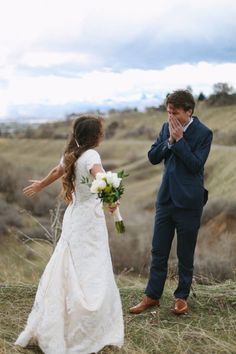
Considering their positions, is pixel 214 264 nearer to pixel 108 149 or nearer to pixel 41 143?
pixel 108 149

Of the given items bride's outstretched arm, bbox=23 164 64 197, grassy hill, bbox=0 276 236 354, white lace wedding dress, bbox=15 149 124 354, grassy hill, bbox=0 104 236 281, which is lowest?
grassy hill, bbox=0 104 236 281

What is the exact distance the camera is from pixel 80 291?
15.0 feet

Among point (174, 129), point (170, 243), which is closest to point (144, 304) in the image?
point (170, 243)

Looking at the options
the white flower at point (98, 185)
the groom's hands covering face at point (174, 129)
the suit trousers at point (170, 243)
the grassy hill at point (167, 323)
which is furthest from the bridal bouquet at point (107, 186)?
the grassy hill at point (167, 323)

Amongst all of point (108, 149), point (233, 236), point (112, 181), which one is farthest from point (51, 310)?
point (108, 149)

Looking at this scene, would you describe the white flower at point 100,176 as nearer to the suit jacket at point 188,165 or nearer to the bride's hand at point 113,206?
the bride's hand at point 113,206

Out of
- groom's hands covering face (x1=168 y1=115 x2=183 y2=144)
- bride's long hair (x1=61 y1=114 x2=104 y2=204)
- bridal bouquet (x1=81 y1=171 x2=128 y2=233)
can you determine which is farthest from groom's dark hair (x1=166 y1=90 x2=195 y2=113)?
bridal bouquet (x1=81 y1=171 x2=128 y2=233)

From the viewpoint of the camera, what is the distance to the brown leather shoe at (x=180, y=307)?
17.8 feet

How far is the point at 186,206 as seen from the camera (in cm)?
514

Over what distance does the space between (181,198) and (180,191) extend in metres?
0.06

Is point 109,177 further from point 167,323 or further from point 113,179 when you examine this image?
point 167,323

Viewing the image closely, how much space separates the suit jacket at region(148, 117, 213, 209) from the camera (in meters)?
5.02

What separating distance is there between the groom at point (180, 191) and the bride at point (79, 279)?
706 mm

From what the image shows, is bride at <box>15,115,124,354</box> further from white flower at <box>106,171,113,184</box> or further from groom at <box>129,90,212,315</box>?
groom at <box>129,90,212,315</box>
